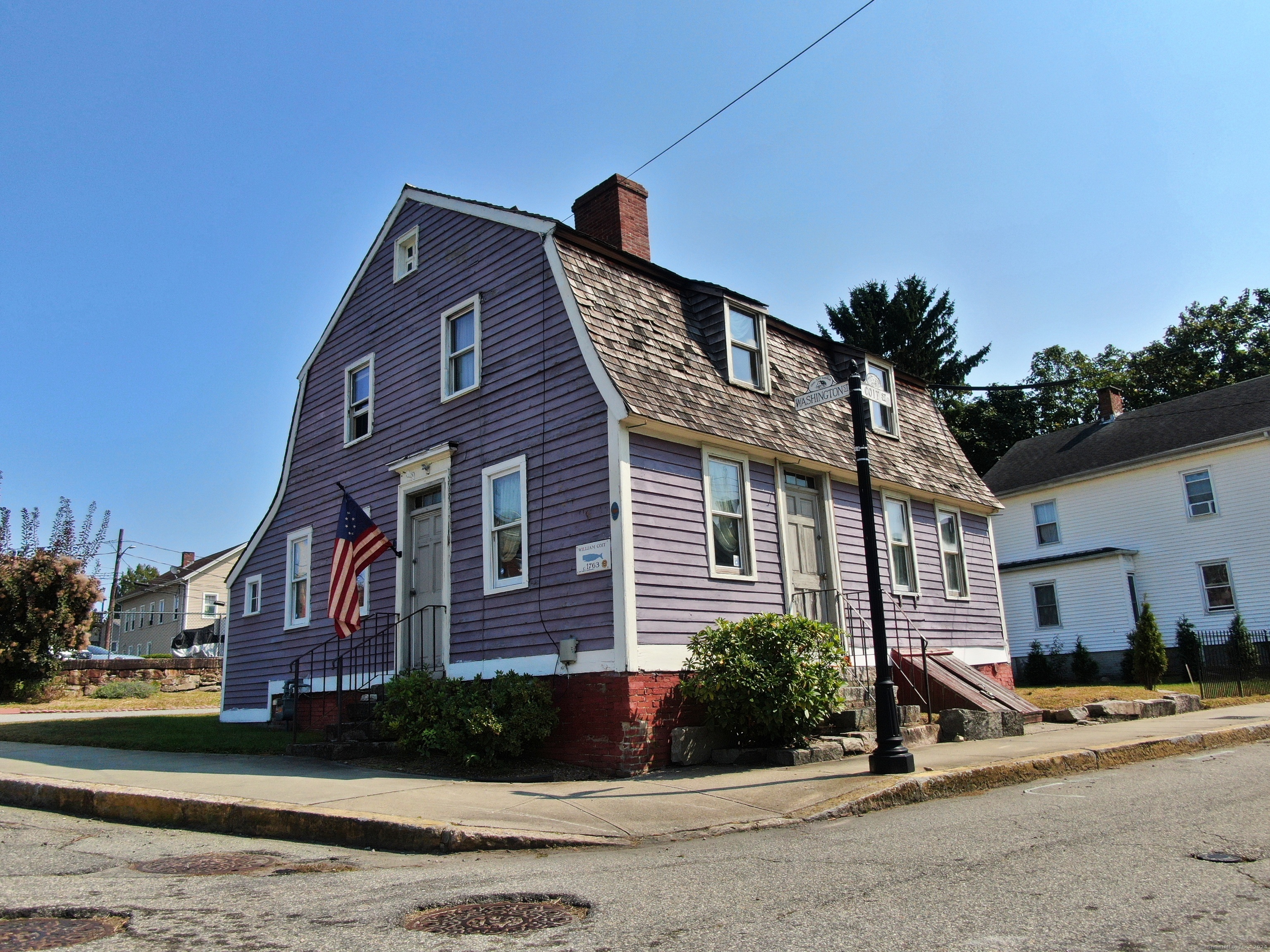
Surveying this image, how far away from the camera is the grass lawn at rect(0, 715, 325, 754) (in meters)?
12.7

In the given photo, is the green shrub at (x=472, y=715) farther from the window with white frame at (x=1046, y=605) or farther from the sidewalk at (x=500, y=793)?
the window with white frame at (x=1046, y=605)

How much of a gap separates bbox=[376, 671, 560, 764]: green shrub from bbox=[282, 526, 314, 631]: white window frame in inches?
215

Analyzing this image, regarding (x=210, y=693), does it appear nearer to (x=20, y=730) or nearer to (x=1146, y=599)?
(x=20, y=730)

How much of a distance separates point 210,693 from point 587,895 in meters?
26.4

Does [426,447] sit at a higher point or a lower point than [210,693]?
higher

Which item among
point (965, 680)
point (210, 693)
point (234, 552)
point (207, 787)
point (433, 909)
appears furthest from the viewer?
point (234, 552)

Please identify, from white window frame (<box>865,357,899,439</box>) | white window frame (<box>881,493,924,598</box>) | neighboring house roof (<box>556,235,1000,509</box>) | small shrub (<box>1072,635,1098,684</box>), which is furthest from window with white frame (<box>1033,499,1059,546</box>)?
white window frame (<box>881,493,924,598</box>)

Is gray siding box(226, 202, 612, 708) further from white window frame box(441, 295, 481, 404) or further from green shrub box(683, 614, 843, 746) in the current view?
green shrub box(683, 614, 843, 746)

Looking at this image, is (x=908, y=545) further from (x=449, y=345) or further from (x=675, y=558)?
(x=449, y=345)

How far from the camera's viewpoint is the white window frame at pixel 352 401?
639 inches

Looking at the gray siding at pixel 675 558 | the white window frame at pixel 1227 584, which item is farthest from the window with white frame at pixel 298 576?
the white window frame at pixel 1227 584

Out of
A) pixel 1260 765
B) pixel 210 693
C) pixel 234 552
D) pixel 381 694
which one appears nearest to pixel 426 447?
pixel 381 694

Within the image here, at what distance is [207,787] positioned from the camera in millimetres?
9047

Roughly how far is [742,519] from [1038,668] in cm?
2202
